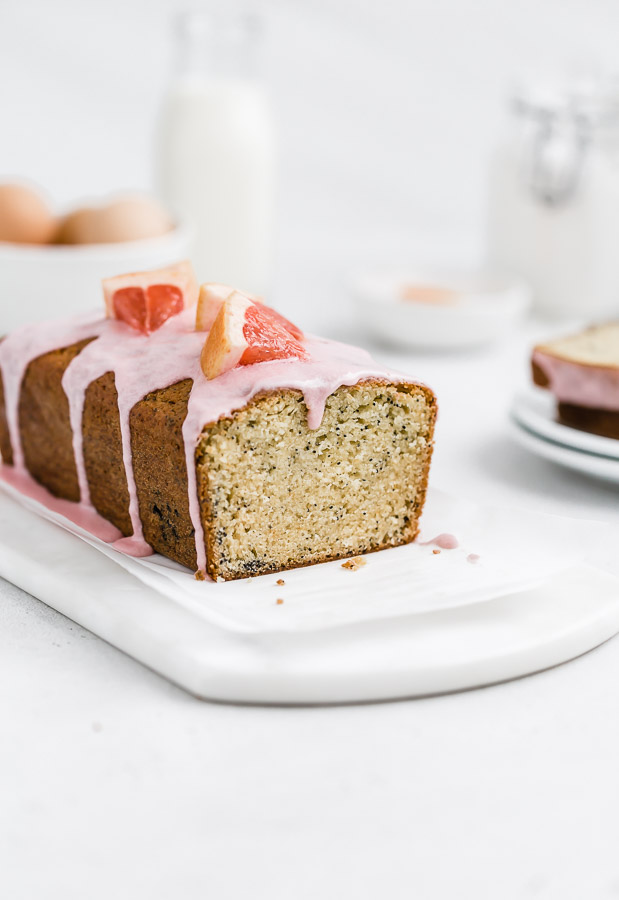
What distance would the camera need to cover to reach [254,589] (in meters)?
1.83

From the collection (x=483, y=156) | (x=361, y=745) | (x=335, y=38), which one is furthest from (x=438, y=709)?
(x=483, y=156)

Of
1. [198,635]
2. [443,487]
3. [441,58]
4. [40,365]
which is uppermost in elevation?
[441,58]

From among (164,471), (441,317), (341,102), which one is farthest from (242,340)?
(341,102)

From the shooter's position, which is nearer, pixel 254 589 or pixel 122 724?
pixel 122 724

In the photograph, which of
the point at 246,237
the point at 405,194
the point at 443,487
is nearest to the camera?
the point at 443,487

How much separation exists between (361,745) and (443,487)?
1.08 m

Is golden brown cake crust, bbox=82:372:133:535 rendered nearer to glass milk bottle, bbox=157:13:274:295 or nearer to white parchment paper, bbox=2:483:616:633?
white parchment paper, bbox=2:483:616:633

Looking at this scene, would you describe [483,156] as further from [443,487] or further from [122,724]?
[122,724]

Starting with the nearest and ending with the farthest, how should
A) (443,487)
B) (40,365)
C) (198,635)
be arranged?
1. (198,635)
2. (40,365)
3. (443,487)

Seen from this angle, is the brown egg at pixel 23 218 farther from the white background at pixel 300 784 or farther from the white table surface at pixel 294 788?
the white table surface at pixel 294 788

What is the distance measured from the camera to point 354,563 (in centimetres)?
194

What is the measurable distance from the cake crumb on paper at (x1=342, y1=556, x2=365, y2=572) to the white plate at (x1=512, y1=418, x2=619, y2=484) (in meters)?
0.66

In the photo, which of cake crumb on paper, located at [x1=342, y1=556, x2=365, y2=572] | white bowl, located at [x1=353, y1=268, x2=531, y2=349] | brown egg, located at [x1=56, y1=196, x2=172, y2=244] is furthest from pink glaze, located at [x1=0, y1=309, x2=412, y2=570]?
white bowl, located at [x1=353, y1=268, x2=531, y2=349]

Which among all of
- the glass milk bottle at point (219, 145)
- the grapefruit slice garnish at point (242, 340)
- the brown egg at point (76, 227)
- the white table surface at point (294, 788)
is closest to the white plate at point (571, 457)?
the white table surface at point (294, 788)
